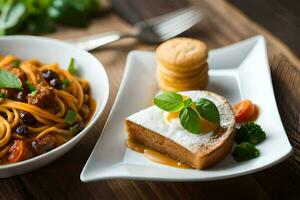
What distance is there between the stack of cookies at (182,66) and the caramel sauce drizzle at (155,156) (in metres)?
0.82

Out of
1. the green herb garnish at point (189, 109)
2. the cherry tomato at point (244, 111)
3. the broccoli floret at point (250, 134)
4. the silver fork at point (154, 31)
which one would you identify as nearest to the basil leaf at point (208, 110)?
the green herb garnish at point (189, 109)

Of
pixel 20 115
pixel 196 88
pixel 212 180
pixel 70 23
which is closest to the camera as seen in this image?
pixel 212 180

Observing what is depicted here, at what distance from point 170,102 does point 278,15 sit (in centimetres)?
261

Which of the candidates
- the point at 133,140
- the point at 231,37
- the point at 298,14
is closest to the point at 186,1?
the point at 231,37


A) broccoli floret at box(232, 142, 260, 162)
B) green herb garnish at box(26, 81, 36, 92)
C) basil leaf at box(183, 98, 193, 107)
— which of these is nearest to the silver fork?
green herb garnish at box(26, 81, 36, 92)

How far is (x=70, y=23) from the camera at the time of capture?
5.79 m

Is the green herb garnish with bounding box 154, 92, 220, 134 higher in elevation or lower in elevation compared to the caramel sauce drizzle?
higher

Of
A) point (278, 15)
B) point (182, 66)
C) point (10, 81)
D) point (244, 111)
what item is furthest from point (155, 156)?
point (278, 15)

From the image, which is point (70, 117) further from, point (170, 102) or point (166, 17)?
point (166, 17)

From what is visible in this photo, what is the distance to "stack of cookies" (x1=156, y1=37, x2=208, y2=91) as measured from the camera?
4.39 m

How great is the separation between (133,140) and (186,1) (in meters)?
2.65

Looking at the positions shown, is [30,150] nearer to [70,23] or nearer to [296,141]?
[296,141]

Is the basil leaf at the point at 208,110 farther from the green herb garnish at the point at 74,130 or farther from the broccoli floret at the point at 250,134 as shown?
the green herb garnish at the point at 74,130

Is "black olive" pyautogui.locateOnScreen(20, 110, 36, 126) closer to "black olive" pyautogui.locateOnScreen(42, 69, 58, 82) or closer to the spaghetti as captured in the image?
the spaghetti
